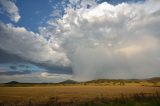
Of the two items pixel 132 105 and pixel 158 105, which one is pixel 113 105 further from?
pixel 158 105

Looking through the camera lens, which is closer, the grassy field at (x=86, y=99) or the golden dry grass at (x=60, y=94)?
the grassy field at (x=86, y=99)

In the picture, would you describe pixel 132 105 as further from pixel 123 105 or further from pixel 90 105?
pixel 90 105

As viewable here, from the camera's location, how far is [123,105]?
25.8 metres

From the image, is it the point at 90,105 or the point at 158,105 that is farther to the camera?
the point at 90,105

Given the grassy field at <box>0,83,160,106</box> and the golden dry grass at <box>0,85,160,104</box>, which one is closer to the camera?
the grassy field at <box>0,83,160,106</box>

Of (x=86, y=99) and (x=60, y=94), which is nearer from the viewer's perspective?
(x=86, y=99)

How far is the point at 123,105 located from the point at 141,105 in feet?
8.01

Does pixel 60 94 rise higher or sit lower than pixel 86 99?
higher

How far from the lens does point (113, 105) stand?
86.2ft

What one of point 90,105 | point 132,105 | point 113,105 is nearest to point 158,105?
point 132,105

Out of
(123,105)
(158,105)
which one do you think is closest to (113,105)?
(123,105)

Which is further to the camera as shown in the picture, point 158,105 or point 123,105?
point 123,105

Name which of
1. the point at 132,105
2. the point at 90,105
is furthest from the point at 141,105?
the point at 90,105

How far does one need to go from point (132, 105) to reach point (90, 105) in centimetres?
465
